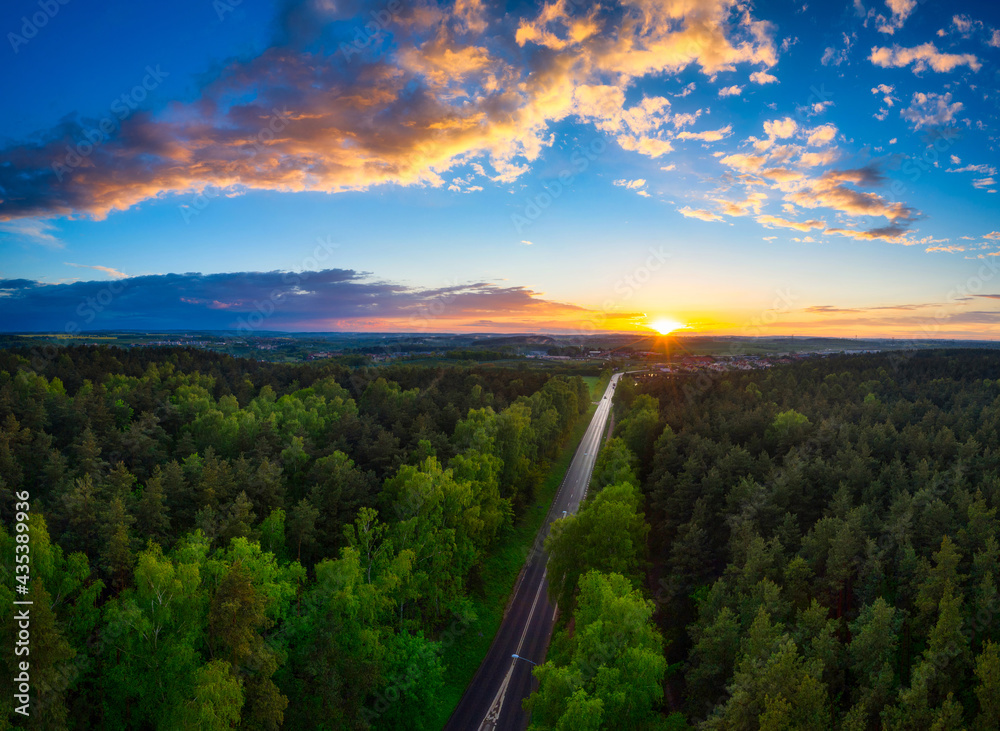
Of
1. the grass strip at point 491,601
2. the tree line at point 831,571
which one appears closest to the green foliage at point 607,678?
the tree line at point 831,571

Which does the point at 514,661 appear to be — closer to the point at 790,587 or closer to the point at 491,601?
the point at 491,601

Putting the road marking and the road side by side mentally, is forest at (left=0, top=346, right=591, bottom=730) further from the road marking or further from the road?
the road marking

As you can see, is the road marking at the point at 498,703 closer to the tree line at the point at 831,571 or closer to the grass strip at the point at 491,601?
the grass strip at the point at 491,601

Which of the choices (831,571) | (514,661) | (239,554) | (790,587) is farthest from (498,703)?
(831,571)

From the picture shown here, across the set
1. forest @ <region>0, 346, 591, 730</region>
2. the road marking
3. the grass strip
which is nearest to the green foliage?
the road marking

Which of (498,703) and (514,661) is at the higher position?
(514,661)
